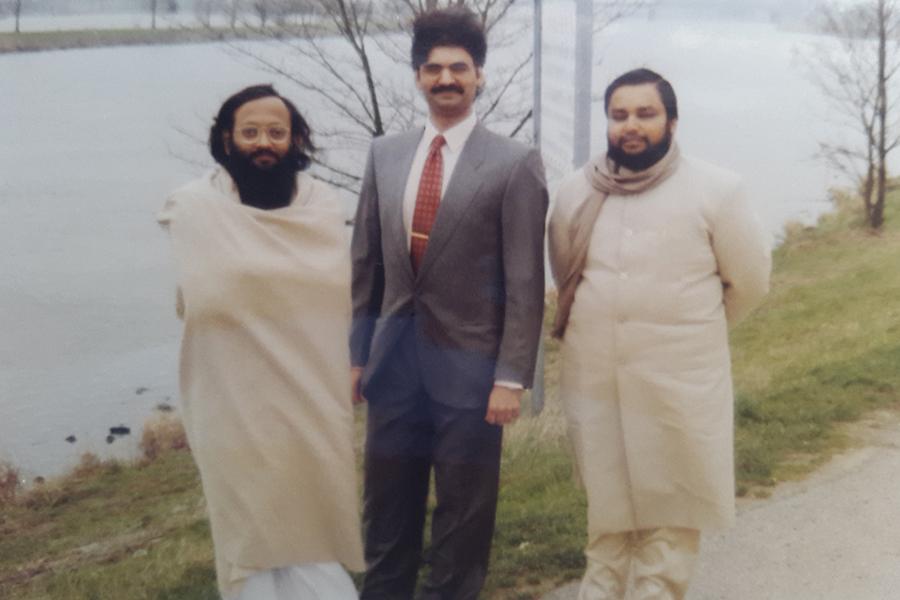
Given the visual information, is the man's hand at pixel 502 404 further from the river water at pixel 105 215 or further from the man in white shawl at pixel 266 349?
the river water at pixel 105 215

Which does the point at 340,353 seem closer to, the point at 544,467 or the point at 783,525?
the point at 783,525

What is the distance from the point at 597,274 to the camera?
3143mm

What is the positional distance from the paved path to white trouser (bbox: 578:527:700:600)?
0.35m

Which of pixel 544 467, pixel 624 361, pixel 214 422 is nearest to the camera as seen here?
pixel 214 422

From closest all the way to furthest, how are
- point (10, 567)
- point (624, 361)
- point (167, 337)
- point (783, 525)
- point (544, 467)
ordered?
point (624, 361) < point (783, 525) < point (544, 467) < point (10, 567) < point (167, 337)

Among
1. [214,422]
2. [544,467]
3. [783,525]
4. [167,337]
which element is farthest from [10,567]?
[167,337]

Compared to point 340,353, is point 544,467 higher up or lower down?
lower down

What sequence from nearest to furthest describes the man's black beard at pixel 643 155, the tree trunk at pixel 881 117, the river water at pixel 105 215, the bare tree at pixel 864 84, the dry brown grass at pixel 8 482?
the man's black beard at pixel 643 155
the dry brown grass at pixel 8 482
the river water at pixel 105 215
the tree trunk at pixel 881 117
the bare tree at pixel 864 84

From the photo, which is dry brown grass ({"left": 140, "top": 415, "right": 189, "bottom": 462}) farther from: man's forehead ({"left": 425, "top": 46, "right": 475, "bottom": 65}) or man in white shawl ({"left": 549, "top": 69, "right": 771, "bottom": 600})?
man's forehead ({"left": 425, "top": 46, "right": 475, "bottom": 65})

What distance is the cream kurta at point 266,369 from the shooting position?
8.93 ft

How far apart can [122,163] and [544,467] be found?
7501 mm

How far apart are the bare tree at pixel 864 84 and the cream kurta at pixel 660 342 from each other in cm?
866

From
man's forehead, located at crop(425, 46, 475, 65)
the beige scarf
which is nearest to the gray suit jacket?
the beige scarf

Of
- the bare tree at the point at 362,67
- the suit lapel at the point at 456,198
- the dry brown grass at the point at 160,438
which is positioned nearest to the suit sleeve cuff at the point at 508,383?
the suit lapel at the point at 456,198
